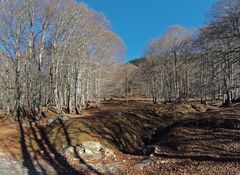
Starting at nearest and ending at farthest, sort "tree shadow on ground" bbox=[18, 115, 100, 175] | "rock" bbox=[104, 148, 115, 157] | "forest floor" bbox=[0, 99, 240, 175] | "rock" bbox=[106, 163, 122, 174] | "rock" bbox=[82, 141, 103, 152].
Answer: "forest floor" bbox=[0, 99, 240, 175] < "rock" bbox=[106, 163, 122, 174] < "tree shadow on ground" bbox=[18, 115, 100, 175] < "rock" bbox=[104, 148, 115, 157] < "rock" bbox=[82, 141, 103, 152]

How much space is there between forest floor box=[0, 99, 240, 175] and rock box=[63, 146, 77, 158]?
0.27 metres

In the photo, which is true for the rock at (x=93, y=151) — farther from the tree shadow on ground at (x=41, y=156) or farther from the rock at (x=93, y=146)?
the tree shadow on ground at (x=41, y=156)

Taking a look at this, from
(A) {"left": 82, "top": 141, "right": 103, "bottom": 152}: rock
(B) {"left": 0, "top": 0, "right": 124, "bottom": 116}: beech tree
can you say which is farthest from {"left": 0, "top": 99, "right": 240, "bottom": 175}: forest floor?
(B) {"left": 0, "top": 0, "right": 124, "bottom": 116}: beech tree

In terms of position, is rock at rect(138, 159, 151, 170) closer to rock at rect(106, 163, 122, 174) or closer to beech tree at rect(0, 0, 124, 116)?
rock at rect(106, 163, 122, 174)

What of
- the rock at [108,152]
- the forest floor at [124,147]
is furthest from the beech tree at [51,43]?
the rock at [108,152]

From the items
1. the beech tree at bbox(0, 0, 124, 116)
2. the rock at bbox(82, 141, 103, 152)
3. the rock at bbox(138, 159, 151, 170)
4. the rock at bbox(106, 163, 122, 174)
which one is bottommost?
the rock at bbox(106, 163, 122, 174)

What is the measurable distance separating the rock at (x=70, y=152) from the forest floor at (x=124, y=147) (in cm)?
27

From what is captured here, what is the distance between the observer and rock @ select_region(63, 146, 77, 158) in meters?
13.9

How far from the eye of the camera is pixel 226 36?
15.4 meters

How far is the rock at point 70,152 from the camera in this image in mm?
13875

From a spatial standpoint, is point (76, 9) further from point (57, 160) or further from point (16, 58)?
point (57, 160)

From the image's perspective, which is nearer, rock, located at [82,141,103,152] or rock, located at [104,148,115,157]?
rock, located at [104,148,115,157]

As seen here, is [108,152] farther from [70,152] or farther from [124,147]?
[124,147]

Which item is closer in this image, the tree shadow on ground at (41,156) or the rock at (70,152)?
the tree shadow on ground at (41,156)
